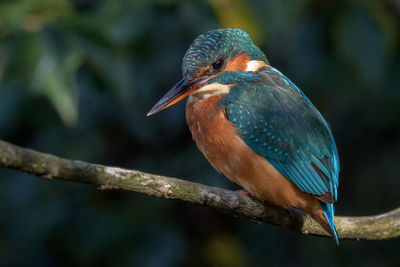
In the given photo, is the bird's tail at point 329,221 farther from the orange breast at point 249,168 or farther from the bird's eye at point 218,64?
the bird's eye at point 218,64

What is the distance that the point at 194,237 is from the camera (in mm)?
3732

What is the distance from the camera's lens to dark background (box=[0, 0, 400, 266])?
292 cm

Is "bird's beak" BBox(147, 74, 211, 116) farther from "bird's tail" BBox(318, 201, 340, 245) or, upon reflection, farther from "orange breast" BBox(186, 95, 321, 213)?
"bird's tail" BBox(318, 201, 340, 245)

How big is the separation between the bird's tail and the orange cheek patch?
650 mm

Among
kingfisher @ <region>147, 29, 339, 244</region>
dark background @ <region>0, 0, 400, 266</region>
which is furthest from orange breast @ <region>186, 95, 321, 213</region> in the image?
dark background @ <region>0, 0, 400, 266</region>

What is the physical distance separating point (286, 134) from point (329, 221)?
0.36 metres

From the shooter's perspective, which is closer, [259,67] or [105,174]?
[105,174]

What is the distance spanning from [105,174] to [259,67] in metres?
1.16

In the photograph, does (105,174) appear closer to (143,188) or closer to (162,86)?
(143,188)

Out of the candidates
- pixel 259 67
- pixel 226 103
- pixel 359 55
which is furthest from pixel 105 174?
pixel 359 55

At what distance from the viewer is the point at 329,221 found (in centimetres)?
212

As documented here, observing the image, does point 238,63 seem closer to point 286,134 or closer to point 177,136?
point 286,134

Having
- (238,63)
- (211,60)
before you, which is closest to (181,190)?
(211,60)

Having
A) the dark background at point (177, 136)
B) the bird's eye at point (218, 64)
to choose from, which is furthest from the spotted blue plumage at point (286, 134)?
the dark background at point (177, 136)
